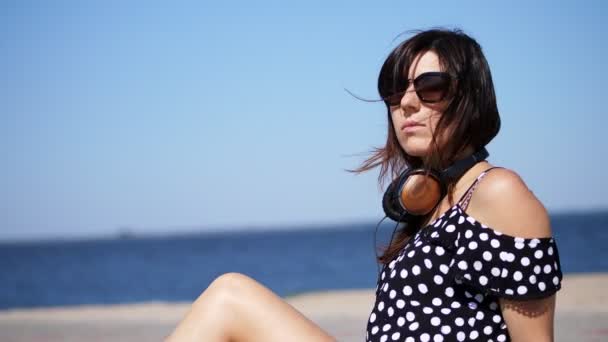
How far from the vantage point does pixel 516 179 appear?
217 centimetres

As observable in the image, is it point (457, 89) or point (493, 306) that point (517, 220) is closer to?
point (493, 306)

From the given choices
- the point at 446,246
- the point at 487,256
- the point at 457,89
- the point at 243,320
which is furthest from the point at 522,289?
the point at 243,320

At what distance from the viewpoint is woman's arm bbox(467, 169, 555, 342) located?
214 centimetres

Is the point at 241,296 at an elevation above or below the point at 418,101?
below

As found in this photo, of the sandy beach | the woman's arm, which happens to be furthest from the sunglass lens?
the sandy beach

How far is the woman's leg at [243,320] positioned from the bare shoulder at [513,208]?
67 centimetres

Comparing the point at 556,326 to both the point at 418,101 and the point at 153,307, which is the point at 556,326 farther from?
the point at 153,307

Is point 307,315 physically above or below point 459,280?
below

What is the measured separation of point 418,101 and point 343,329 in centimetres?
527

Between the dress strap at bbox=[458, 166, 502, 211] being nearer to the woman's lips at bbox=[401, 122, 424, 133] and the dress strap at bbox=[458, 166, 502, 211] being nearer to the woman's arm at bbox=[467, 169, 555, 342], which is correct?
the woman's arm at bbox=[467, 169, 555, 342]

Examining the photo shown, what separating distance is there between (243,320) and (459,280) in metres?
0.72

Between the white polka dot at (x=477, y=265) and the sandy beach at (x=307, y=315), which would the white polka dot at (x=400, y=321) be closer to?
the white polka dot at (x=477, y=265)

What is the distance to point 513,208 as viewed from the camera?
214 centimetres

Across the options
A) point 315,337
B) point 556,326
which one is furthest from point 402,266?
point 556,326
